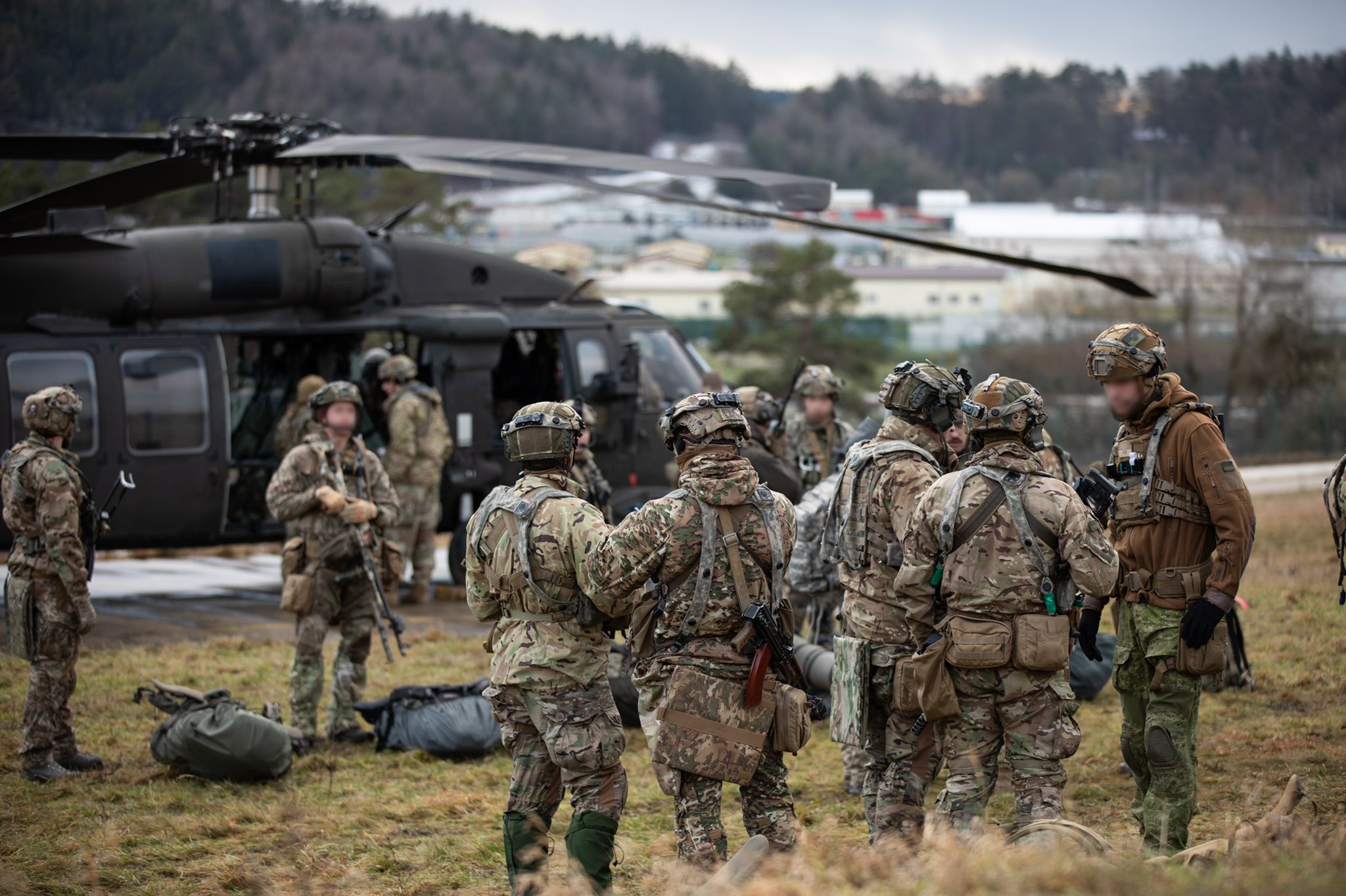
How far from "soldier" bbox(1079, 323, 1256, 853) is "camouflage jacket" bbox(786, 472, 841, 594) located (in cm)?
149

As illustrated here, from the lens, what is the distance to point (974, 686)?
15.7 ft

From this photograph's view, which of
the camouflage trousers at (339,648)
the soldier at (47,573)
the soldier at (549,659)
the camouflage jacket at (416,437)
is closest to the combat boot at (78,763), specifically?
the soldier at (47,573)

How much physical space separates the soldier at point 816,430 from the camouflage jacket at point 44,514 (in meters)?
4.21

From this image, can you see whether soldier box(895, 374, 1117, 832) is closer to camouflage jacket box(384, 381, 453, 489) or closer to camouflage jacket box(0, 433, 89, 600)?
camouflage jacket box(0, 433, 89, 600)

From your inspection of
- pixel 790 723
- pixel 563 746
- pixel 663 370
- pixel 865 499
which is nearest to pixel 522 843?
pixel 563 746

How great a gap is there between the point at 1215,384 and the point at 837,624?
34924mm

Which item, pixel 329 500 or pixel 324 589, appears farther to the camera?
pixel 324 589

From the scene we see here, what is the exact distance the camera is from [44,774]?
6.45 meters

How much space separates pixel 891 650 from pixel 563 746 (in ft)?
4.47

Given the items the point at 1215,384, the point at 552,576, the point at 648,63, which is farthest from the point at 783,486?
the point at 648,63

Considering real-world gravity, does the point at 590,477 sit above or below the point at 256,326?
below

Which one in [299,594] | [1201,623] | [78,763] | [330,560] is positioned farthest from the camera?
[330,560]

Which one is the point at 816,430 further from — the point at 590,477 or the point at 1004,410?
the point at 1004,410

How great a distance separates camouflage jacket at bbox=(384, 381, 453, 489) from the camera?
10.5 m
